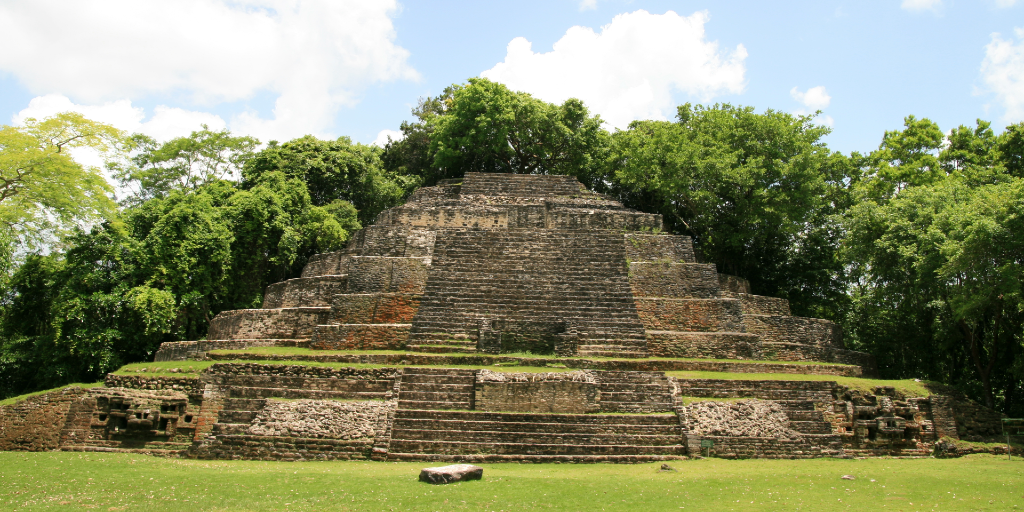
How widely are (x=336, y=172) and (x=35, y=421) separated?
16052 mm

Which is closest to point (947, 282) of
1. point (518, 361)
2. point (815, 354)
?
point (815, 354)

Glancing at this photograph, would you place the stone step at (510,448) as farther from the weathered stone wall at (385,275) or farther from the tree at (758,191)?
the tree at (758,191)

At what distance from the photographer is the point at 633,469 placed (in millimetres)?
10609

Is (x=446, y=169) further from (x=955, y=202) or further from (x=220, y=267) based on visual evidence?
(x=955, y=202)

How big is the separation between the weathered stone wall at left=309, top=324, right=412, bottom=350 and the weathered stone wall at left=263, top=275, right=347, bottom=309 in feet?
7.92

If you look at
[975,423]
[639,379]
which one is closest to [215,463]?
[639,379]

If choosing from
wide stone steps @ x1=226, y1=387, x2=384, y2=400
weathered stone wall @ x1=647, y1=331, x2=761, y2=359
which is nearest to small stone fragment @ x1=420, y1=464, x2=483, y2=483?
wide stone steps @ x1=226, y1=387, x2=384, y2=400

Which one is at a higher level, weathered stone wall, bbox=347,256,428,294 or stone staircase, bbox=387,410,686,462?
weathered stone wall, bbox=347,256,428,294

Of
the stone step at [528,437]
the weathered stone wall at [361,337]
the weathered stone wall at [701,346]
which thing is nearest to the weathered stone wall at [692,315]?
the weathered stone wall at [701,346]

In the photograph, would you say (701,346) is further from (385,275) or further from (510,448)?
(385,275)

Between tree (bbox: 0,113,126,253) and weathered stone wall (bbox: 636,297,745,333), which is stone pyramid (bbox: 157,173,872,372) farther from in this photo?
tree (bbox: 0,113,126,253)

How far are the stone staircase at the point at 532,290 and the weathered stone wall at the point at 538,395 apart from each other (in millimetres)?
2688

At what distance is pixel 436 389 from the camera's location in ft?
42.3

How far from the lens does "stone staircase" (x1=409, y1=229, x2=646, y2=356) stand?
1570 centimetres
